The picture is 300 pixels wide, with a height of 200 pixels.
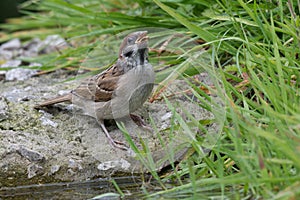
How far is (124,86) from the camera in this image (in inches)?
163

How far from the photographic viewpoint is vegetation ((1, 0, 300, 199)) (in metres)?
2.70

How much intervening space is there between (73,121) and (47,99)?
38 cm

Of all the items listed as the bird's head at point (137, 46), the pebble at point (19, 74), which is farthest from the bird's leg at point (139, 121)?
the pebble at point (19, 74)

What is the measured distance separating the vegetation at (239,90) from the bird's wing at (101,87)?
0.38m

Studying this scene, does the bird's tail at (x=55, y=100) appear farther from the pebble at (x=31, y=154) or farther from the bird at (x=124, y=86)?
the pebble at (x=31, y=154)

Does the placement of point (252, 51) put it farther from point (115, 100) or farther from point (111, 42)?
point (111, 42)

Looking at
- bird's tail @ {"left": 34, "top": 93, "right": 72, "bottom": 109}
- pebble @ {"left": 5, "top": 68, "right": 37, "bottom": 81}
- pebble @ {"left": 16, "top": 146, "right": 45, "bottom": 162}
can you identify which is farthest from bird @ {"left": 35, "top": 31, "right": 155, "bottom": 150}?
pebble @ {"left": 5, "top": 68, "right": 37, "bottom": 81}

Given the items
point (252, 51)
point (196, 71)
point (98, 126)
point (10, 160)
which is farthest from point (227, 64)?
point (10, 160)

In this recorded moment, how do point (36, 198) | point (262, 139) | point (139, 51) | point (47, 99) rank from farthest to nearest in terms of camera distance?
point (47, 99) < point (139, 51) < point (36, 198) < point (262, 139)

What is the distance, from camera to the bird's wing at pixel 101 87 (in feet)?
13.9

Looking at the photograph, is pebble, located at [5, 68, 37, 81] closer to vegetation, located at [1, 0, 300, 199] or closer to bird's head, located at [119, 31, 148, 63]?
vegetation, located at [1, 0, 300, 199]

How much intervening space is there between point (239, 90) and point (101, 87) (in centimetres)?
97

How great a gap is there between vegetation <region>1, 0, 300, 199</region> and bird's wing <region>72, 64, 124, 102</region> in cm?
38

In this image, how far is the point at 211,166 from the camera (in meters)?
3.17
